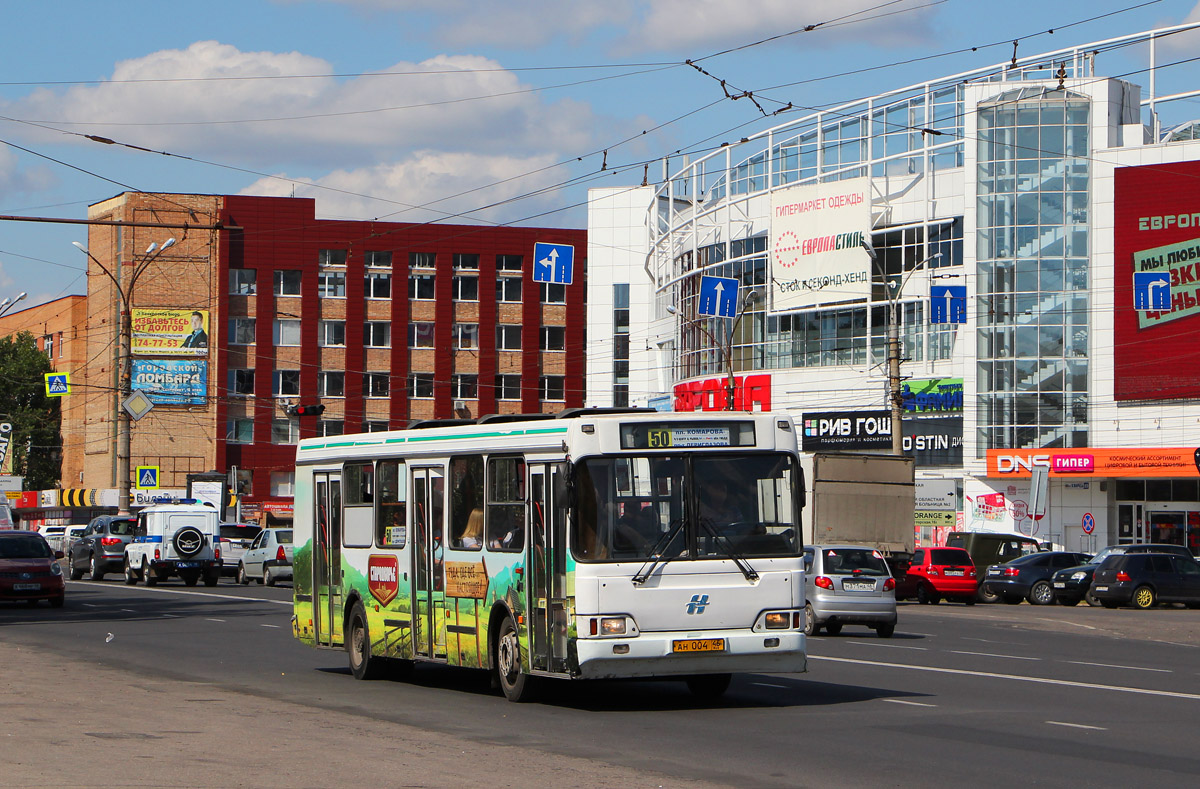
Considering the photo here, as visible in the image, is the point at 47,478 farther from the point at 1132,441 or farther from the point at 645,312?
the point at 1132,441

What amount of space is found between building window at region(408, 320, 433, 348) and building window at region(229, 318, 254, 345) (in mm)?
9166

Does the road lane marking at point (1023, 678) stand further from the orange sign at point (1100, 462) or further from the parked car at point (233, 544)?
the orange sign at point (1100, 462)

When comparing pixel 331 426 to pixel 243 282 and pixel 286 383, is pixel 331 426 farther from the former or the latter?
pixel 243 282

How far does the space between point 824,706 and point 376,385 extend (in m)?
78.7

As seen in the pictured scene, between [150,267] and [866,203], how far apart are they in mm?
42454

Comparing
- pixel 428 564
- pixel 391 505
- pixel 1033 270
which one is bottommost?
pixel 428 564

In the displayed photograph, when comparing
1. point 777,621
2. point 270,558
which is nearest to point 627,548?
point 777,621

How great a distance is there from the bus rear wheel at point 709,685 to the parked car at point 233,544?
112 ft

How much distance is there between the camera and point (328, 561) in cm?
1739

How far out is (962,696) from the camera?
14.7 metres

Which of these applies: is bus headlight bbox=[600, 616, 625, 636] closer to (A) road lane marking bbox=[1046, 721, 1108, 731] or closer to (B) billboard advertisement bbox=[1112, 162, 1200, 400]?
(A) road lane marking bbox=[1046, 721, 1108, 731]

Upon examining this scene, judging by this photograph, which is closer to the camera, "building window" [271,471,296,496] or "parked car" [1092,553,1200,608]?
"parked car" [1092,553,1200,608]

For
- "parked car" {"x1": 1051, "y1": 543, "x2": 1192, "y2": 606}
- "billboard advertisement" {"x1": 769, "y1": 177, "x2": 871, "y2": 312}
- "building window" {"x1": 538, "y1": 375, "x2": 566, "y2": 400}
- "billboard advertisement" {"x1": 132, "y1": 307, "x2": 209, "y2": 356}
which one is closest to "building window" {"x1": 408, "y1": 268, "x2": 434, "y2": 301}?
"building window" {"x1": 538, "y1": 375, "x2": 566, "y2": 400}

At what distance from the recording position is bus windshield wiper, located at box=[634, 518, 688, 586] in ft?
42.6
